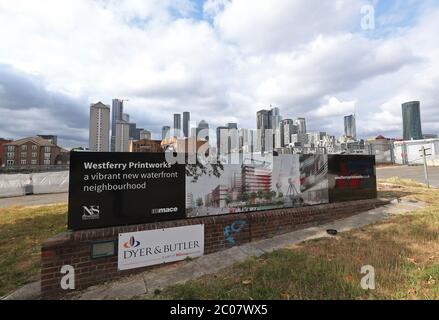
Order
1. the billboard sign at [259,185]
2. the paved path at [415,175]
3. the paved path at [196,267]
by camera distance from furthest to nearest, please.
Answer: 1. the paved path at [415,175]
2. the billboard sign at [259,185]
3. the paved path at [196,267]

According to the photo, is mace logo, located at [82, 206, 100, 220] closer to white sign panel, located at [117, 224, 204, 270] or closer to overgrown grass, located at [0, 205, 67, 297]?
white sign panel, located at [117, 224, 204, 270]

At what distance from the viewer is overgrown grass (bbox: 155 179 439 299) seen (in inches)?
135

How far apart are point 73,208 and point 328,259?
493 cm

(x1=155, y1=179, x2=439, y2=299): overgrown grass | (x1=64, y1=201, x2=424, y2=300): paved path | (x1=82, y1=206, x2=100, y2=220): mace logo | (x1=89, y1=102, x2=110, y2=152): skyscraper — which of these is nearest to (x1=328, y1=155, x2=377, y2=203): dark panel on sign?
(x1=64, y1=201, x2=424, y2=300): paved path

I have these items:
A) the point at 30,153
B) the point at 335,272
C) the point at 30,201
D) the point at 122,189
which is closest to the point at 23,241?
the point at 122,189

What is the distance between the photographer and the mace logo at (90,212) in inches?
183

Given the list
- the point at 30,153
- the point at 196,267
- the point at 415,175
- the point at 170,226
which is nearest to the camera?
the point at 196,267

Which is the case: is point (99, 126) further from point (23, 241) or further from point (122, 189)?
point (122, 189)

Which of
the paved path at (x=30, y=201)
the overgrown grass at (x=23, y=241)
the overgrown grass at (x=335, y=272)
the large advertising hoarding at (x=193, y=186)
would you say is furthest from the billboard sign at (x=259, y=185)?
the paved path at (x=30, y=201)

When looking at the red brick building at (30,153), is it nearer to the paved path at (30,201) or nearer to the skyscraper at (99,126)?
the paved path at (30,201)

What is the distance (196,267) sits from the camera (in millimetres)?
4859

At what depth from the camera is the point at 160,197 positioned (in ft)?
17.4

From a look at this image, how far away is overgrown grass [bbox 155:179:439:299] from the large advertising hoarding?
1.67 metres

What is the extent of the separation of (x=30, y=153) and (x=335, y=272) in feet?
382
